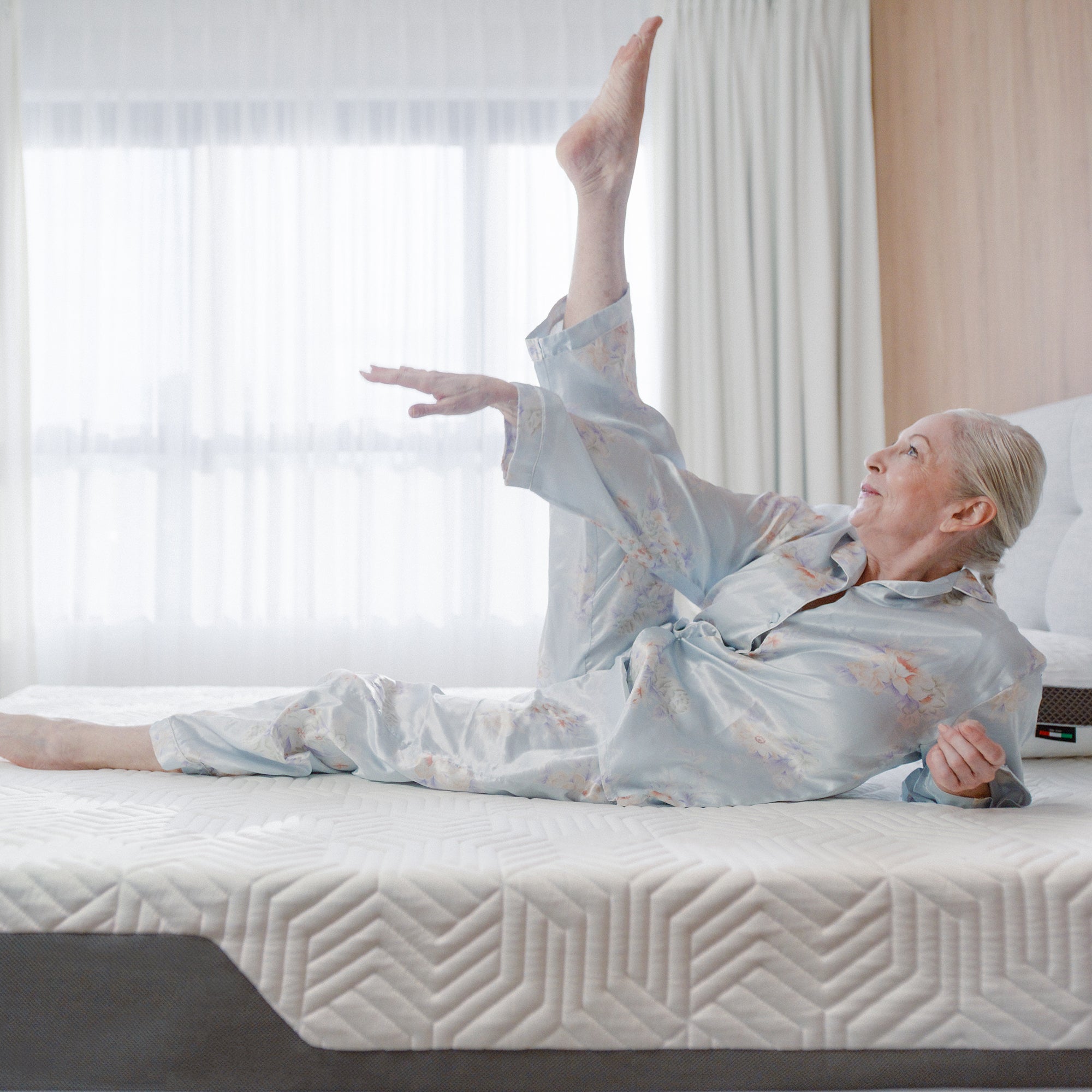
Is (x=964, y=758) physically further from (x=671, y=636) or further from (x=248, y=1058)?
(x=248, y=1058)

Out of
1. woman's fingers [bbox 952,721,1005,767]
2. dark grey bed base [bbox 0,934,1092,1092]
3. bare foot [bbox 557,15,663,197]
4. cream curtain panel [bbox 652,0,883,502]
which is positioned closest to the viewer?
dark grey bed base [bbox 0,934,1092,1092]

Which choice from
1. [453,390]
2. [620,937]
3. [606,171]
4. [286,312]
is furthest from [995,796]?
[286,312]

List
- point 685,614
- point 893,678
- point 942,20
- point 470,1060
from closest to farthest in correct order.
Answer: point 470,1060 → point 893,678 → point 942,20 → point 685,614

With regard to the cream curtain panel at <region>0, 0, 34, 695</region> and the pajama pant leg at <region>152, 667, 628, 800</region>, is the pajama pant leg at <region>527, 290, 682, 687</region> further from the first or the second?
the cream curtain panel at <region>0, 0, 34, 695</region>

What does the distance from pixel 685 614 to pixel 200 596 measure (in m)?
1.72

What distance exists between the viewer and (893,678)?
42.4 inches

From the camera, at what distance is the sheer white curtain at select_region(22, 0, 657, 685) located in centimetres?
314

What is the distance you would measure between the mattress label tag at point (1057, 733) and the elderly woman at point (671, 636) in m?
0.28

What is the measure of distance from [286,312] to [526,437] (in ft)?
7.62

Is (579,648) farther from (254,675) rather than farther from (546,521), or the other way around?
(254,675)

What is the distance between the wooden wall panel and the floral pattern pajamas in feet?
3.30

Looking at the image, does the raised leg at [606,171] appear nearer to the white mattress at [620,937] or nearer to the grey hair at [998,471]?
the grey hair at [998,471]

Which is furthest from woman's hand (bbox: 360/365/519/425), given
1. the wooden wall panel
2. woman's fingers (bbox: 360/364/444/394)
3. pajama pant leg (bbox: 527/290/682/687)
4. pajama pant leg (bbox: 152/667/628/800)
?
the wooden wall panel

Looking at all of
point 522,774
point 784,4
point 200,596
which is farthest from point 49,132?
point 522,774
